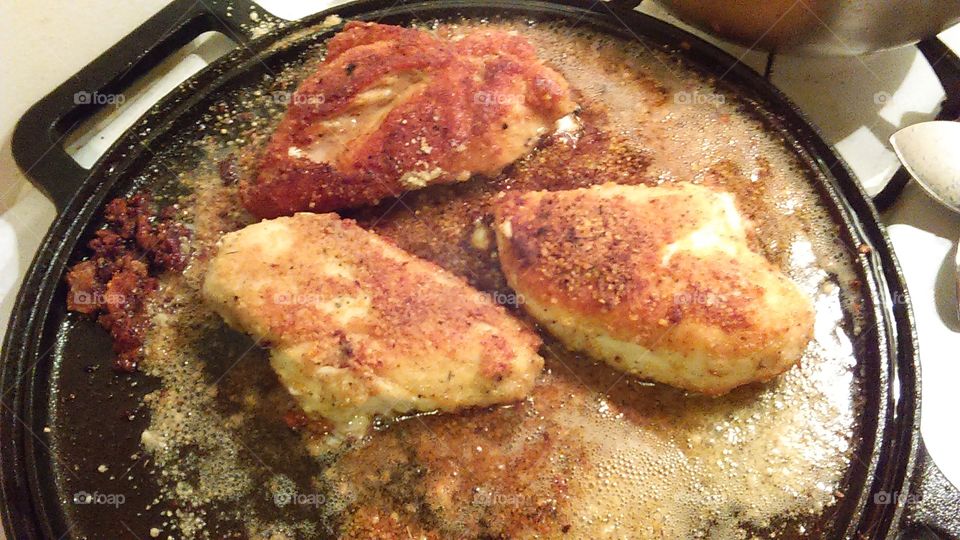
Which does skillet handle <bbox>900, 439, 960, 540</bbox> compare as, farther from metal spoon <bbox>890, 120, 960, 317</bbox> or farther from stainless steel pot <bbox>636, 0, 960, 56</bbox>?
stainless steel pot <bbox>636, 0, 960, 56</bbox>

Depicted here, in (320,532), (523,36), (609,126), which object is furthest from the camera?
(523,36)

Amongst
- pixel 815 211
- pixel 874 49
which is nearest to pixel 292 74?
pixel 815 211

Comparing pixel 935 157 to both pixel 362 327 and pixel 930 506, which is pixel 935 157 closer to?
pixel 930 506

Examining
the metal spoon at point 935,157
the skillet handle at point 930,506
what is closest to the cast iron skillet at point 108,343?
the skillet handle at point 930,506

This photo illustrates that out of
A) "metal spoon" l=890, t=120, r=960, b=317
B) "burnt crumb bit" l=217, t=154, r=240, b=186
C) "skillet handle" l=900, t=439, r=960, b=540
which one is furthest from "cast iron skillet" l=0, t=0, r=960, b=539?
"metal spoon" l=890, t=120, r=960, b=317

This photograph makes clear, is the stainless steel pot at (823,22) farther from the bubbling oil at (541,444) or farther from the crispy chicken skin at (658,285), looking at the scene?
the crispy chicken skin at (658,285)

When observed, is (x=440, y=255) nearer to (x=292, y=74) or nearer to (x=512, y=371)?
(x=512, y=371)
